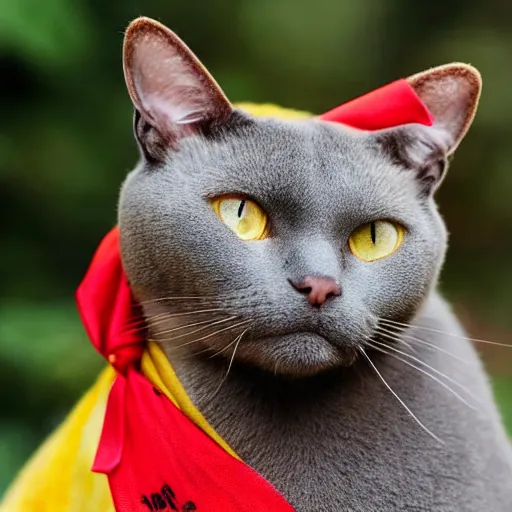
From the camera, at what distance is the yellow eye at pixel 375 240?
0.82 m

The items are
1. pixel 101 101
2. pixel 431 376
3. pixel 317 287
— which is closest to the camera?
pixel 317 287

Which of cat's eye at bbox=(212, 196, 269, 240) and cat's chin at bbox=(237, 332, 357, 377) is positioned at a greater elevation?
cat's eye at bbox=(212, 196, 269, 240)

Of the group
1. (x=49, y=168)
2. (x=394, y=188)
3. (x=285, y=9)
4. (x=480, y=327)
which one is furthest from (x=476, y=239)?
(x=394, y=188)

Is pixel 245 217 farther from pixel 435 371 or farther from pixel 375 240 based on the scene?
pixel 435 371

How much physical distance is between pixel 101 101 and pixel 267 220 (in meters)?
1.28

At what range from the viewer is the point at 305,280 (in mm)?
734

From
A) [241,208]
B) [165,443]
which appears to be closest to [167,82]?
[241,208]

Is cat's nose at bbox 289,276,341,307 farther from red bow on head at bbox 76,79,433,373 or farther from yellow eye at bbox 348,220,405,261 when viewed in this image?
red bow on head at bbox 76,79,433,373

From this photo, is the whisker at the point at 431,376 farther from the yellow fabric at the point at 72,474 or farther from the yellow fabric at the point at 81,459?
the yellow fabric at the point at 72,474

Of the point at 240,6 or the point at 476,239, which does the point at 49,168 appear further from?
the point at 476,239

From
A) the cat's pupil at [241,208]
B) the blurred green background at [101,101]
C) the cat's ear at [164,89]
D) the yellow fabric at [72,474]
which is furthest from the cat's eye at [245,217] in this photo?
the blurred green background at [101,101]

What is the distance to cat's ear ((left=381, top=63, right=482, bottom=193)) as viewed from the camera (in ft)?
2.83

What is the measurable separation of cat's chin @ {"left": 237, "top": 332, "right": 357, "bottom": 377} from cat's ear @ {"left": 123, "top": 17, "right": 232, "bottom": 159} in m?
0.25

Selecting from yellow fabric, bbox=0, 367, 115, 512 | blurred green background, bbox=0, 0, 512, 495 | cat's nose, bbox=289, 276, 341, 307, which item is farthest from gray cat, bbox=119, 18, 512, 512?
blurred green background, bbox=0, 0, 512, 495
